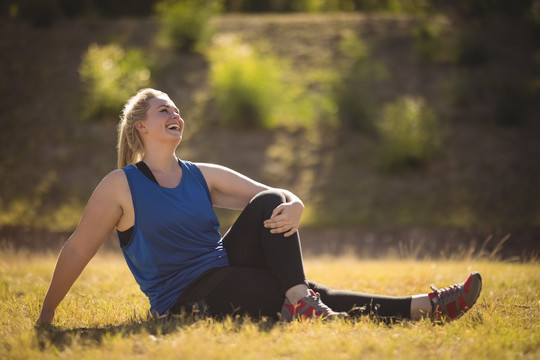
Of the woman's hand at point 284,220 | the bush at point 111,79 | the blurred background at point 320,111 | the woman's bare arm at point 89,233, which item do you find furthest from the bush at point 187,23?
the woman's hand at point 284,220

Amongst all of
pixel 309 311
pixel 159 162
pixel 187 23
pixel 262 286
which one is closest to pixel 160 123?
pixel 159 162

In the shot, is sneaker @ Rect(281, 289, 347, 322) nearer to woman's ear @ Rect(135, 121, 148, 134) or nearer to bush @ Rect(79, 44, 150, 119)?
woman's ear @ Rect(135, 121, 148, 134)

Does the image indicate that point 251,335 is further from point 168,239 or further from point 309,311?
point 168,239

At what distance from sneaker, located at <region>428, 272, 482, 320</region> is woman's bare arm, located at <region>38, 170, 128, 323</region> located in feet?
6.89

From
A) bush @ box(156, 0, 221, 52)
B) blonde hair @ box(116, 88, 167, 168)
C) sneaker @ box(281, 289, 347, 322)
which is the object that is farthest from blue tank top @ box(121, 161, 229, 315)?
bush @ box(156, 0, 221, 52)

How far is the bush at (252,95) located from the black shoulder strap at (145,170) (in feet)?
38.1

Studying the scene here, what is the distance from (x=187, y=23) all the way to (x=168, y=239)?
53.2ft

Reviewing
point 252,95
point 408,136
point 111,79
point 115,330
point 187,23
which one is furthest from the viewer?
point 187,23

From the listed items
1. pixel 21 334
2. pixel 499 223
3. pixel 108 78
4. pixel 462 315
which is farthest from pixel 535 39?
pixel 21 334

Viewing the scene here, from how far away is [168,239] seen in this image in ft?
9.74

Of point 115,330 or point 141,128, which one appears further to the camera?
point 141,128

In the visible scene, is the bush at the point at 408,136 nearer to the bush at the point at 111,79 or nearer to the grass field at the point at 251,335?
the bush at the point at 111,79

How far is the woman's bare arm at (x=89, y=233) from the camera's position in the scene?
2869mm

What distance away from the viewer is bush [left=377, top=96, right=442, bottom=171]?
1264cm
